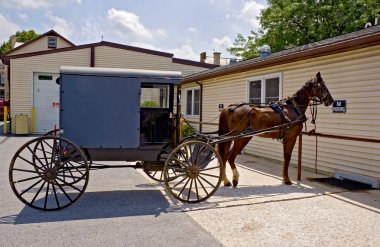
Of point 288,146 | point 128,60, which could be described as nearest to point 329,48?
point 288,146

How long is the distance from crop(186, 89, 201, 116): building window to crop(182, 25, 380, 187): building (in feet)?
16.2

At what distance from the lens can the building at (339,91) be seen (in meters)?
7.14

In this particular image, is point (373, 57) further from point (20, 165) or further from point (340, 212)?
point (20, 165)

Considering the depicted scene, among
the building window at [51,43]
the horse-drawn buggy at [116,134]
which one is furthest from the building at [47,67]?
the building window at [51,43]

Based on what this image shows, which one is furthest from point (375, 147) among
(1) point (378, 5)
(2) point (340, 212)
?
(1) point (378, 5)

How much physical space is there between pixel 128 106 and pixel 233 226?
2.55 m

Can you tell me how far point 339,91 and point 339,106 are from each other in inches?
14.1

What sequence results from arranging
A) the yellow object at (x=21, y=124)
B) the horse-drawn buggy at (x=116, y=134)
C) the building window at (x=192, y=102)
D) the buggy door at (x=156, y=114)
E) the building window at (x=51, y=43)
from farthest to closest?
the building window at (x=51, y=43) → the yellow object at (x=21, y=124) → the building window at (x=192, y=102) → the buggy door at (x=156, y=114) → the horse-drawn buggy at (x=116, y=134)

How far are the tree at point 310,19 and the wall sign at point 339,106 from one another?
19372mm

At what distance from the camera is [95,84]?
5.58m

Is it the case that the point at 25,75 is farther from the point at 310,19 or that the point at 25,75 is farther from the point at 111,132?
the point at 310,19

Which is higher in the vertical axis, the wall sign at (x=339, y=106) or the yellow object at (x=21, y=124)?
the wall sign at (x=339, y=106)

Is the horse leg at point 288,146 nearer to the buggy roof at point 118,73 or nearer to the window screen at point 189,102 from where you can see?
the buggy roof at point 118,73

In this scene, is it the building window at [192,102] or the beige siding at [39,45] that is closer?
the building window at [192,102]
